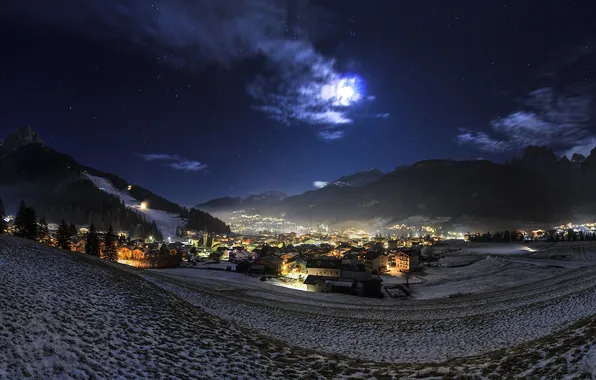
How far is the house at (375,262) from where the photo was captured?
9870 centimetres

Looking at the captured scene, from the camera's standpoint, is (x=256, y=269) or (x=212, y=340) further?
(x=256, y=269)

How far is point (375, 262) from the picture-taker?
100125 millimetres

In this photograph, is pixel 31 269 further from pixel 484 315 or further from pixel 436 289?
pixel 436 289

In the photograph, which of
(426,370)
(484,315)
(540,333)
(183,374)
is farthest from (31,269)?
(484,315)

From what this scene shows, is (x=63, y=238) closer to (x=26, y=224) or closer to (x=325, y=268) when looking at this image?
(x=26, y=224)

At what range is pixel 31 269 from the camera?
59.3ft

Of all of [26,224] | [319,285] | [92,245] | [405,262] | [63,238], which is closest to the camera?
[26,224]

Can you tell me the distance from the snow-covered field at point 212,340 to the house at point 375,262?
7283 cm

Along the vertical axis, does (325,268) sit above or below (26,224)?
below

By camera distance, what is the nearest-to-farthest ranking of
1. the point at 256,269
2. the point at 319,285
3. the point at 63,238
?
the point at 319,285 → the point at 63,238 → the point at 256,269

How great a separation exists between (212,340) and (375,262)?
92.7 m

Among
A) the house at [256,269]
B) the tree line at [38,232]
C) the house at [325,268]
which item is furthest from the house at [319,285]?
the tree line at [38,232]

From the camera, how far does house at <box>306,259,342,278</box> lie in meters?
81.2

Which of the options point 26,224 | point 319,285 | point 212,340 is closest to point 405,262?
point 319,285
